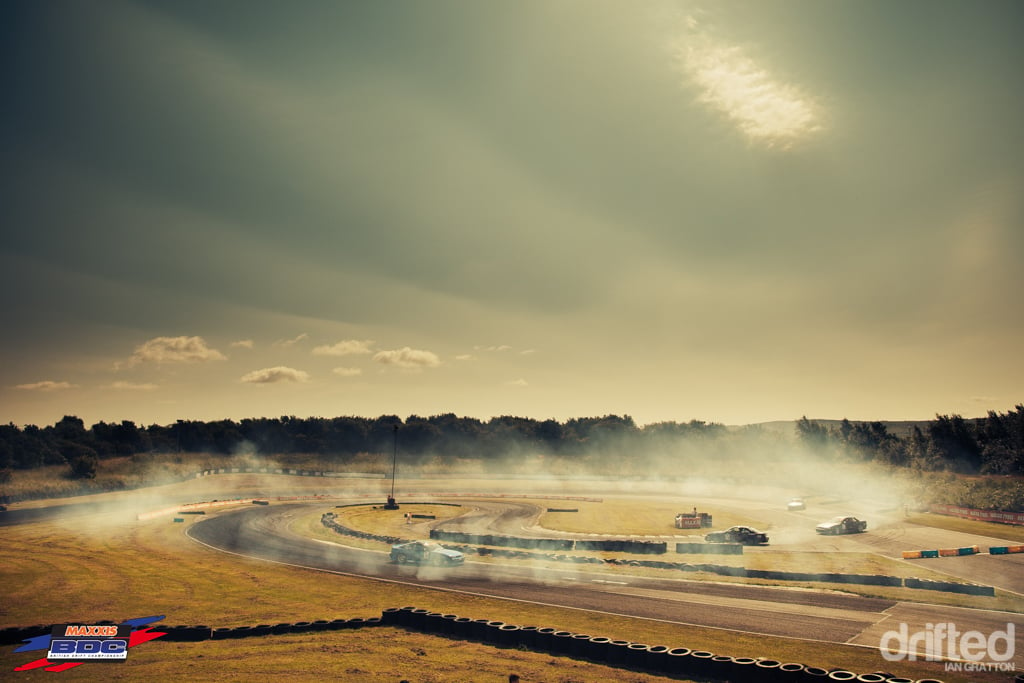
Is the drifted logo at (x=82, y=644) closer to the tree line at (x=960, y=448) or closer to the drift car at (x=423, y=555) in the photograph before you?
the drift car at (x=423, y=555)

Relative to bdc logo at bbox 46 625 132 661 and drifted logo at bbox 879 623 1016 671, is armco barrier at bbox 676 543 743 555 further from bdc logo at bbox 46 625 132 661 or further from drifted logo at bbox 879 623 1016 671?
bdc logo at bbox 46 625 132 661

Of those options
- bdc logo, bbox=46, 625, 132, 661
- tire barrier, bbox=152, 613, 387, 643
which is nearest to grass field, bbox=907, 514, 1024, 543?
tire barrier, bbox=152, 613, 387, 643

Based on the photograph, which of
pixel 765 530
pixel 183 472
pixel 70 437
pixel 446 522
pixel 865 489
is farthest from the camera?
pixel 70 437

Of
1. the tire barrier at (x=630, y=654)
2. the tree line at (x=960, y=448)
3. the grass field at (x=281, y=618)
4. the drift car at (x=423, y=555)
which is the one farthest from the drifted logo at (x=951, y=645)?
the tree line at (x=960, y=448)

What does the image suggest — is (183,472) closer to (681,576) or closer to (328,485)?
(328,485)

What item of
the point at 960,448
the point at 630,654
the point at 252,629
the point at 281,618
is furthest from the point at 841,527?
the point at 960,448

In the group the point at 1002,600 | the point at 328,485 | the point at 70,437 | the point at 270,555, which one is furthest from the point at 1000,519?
the point at 70,437
